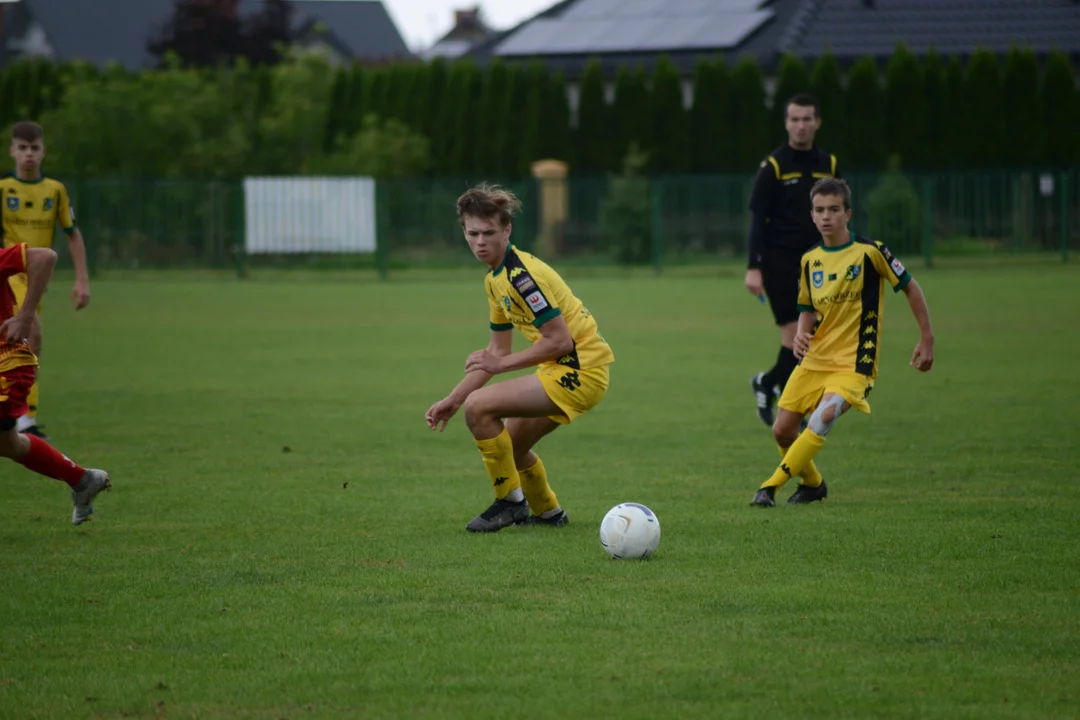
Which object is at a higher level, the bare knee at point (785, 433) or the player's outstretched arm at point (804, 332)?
→ the player's outstretched arm at point (804, 332)

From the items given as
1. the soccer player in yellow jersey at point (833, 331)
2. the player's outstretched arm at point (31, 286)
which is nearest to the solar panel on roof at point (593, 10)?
the soccer player in yellow jersey at point (833, 331)

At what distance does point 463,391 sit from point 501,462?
1.51ft

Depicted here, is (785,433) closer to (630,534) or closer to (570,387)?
(570,387)

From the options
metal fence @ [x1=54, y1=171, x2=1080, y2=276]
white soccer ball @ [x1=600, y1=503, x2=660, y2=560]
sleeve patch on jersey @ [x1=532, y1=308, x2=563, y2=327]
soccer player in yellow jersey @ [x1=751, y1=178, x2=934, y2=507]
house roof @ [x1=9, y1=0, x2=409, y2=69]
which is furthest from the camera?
house roof @ [x1=9, y1=0, x2=409, y2=69]

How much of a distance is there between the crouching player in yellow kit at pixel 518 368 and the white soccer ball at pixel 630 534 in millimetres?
760

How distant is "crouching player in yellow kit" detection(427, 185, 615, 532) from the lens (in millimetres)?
6758

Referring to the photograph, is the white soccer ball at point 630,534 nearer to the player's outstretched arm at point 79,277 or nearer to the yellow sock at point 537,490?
the yellow sock at point 537,490

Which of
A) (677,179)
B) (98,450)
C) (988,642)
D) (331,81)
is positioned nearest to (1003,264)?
(677,179)

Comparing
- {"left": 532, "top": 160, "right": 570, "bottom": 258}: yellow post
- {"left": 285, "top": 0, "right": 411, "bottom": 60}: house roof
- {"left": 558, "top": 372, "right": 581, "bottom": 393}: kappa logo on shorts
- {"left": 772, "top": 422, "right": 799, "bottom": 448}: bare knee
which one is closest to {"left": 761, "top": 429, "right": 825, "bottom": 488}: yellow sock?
{"left": 772, "top": 422, "right": 799, "bottom": 448}: bare knee

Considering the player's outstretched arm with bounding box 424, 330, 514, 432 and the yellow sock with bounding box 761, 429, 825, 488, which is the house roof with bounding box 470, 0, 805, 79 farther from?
the player's outstretched arm with bounding box 424, 330, 514, 432

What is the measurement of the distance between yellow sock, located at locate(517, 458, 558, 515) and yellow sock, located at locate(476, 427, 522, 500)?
11 cm

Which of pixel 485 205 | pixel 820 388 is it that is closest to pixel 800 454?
pixel 820 388

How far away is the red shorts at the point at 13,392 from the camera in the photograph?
6.82 m

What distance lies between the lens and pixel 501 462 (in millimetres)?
7062
